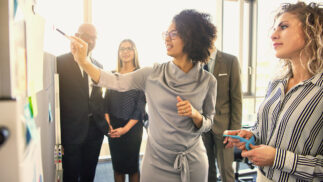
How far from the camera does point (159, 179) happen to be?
3.86ft

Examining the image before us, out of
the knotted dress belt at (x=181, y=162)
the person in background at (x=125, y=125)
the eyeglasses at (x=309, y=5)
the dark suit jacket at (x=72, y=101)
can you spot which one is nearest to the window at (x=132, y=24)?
the person in background at (x=125, y=125)

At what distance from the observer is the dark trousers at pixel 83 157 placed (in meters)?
1.80

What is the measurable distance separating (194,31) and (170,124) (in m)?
0.50

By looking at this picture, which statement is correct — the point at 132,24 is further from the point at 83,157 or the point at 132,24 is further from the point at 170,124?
the point at 170,124

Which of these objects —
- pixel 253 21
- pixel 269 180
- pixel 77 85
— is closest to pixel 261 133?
pixel 269 180

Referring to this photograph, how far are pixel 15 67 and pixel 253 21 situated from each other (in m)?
4.35

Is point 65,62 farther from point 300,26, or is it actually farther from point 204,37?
point 300,26

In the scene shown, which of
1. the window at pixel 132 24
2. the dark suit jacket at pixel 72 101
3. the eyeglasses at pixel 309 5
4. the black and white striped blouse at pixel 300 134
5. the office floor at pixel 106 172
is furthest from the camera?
the window at pixel 132 24

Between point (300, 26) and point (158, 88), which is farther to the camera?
point (158, 88)

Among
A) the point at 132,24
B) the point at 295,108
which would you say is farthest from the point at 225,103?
the point at 132,24

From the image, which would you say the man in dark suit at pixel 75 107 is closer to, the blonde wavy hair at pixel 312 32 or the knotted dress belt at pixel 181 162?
the knotted dress belt at pixel 181 162

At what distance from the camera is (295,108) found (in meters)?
0.90

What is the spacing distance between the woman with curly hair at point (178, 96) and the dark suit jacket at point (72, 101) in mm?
743

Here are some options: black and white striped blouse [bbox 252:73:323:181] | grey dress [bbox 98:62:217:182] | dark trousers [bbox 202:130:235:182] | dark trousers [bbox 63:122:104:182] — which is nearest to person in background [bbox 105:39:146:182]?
dark trousers [bbox 63:122:104:182]
